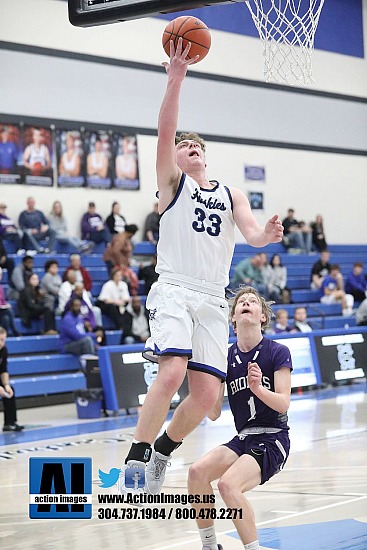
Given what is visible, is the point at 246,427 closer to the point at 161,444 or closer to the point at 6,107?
the point at 161,444

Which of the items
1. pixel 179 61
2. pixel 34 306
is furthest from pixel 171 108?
pixel 34 306

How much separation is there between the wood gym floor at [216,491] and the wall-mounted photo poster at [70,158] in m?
6.79

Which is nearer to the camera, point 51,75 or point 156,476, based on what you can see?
point 156,476

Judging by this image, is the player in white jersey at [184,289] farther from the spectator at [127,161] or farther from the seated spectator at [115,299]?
the spectator at [127,161]

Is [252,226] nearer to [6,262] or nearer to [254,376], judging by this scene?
[254,376]

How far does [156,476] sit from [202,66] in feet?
59.2

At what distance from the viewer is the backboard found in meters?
5.65

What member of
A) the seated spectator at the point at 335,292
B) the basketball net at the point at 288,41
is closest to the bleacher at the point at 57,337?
the seated spectator at the point at 335,292

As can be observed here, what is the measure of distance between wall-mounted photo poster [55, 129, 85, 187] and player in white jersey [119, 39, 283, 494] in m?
14.0

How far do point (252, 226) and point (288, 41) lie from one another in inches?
122

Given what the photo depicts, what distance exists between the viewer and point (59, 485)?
233 inches

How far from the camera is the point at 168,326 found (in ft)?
16.7

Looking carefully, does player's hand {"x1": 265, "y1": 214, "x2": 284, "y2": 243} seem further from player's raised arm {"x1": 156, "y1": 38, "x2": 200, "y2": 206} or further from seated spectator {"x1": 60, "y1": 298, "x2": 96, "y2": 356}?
seated spectator {"x1": 60, "y1": 298, "x2": 96, "y2": 356}

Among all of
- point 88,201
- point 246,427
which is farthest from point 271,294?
point 246,427
